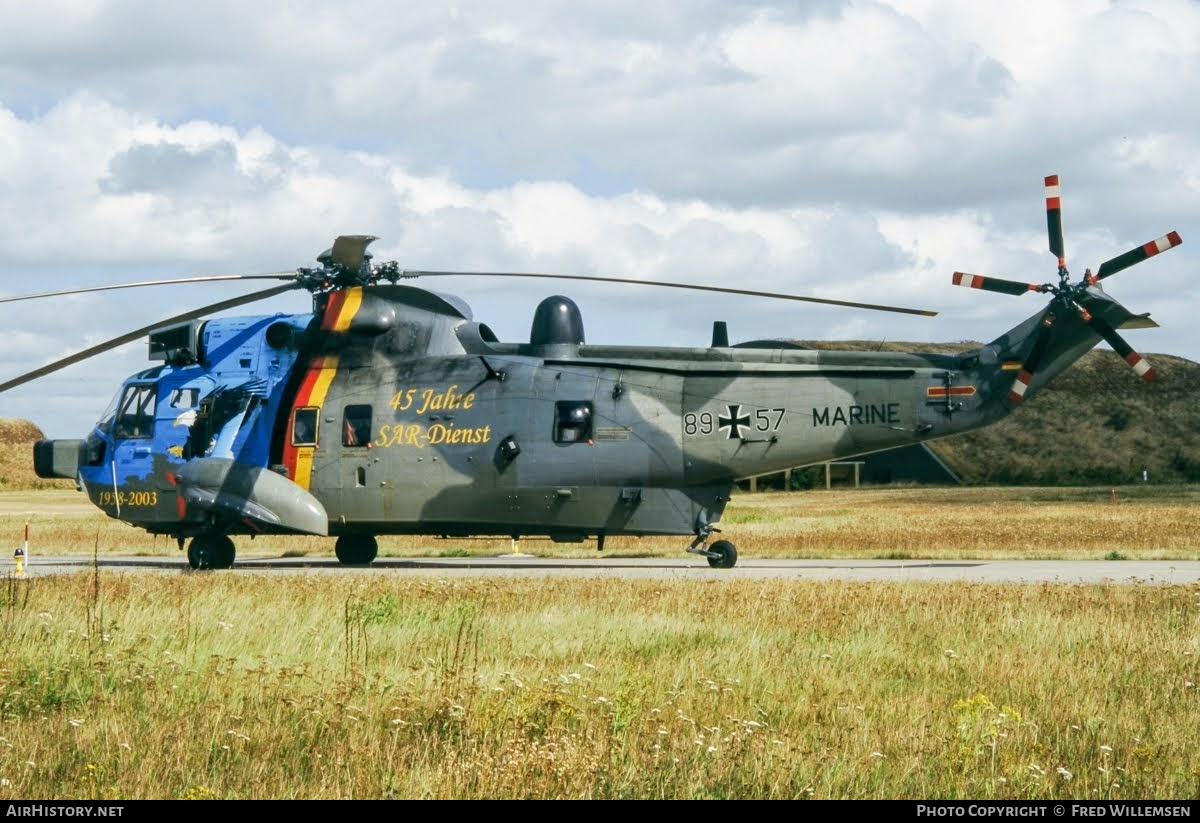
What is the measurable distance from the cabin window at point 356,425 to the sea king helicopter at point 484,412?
0.04 metres

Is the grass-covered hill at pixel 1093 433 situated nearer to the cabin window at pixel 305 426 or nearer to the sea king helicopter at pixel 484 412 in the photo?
the sea king helicopter at pixel 484 412

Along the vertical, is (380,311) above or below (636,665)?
above

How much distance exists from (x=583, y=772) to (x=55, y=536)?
32.7 meters

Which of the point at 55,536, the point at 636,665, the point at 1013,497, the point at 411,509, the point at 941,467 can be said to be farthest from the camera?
the point at 941,467

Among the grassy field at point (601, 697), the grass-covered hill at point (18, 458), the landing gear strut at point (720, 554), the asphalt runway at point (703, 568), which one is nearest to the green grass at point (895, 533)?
the asphalt runway at point (703, 568)

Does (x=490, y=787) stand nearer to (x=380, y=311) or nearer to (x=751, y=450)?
(x=751, y=450)

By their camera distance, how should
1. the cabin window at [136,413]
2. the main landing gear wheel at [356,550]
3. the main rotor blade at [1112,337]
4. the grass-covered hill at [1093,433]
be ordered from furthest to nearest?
the grass-covered hill at [1093,433] → the main landing gear wheel at [356,550] → the cabin window at [136,413] → the main rotor blade at [1112,337]

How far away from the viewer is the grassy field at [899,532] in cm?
2844

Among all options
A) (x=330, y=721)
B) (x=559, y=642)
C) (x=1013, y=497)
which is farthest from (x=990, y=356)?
(x=1013, y=497)

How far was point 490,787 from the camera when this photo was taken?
6961 millimetres

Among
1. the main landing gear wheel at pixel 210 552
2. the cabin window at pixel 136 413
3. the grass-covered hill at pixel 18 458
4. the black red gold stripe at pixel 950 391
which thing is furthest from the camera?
the grass-covered hill at pixel 18 458

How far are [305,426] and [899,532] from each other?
16.5 m

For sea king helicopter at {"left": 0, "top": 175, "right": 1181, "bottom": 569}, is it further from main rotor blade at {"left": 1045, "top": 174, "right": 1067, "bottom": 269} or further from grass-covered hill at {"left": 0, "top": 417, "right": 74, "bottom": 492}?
grass-covered hill at {"left": 0, "top": 417, "right": 74, "bottom": 492}

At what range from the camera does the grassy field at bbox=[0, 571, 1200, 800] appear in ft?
23.7
